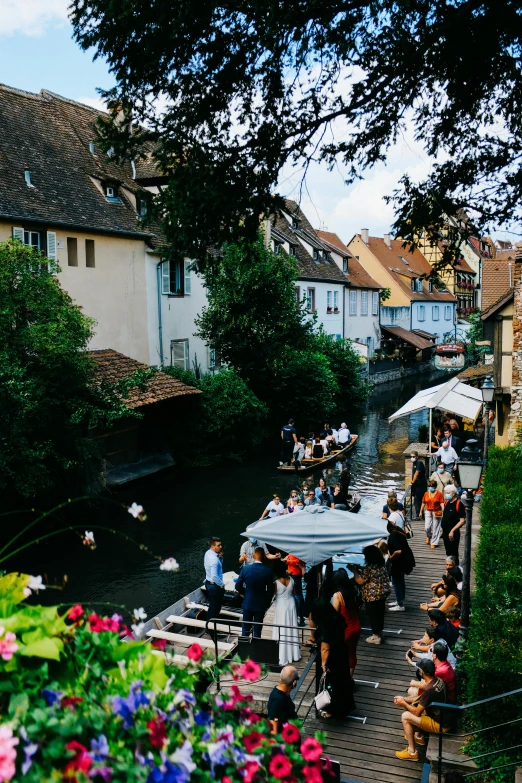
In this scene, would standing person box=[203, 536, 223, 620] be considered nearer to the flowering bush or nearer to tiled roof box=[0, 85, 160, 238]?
the flowering bush

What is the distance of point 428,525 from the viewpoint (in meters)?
16.1

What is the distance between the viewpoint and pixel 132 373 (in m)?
26.5

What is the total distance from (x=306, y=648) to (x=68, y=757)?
9.36 m

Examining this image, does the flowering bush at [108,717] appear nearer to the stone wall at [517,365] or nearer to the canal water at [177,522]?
the canal water at [177,522]

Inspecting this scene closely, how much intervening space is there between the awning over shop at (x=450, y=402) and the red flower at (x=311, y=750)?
18.1 meters

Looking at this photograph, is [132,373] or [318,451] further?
[318,451]

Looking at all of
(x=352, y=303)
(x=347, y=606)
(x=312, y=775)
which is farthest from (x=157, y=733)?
(x=352, y=303)

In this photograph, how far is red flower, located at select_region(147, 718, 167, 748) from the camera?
232 cm

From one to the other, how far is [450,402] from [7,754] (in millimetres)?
20627

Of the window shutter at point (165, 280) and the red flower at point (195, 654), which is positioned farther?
the window shutter at point (165, 280)

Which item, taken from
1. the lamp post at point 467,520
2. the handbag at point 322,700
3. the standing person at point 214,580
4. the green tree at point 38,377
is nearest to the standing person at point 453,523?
Result: the lamp post at point 467,520

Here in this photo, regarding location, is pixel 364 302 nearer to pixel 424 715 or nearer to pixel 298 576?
pixel 298 576

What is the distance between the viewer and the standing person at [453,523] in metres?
14.1

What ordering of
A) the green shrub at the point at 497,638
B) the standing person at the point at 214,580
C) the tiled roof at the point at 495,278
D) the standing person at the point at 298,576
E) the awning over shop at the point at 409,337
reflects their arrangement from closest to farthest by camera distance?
the green shrub at the point at 497,638, the standing person at the point at 298,576, the standing person at the point at 214,580, the tiled roof at the point at 495,278, the awning over shop at the point at 409,337
